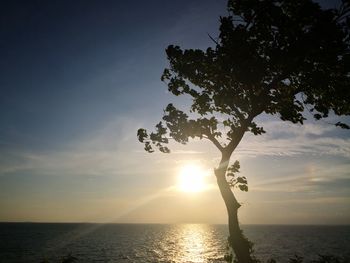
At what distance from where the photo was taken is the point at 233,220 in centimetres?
1858

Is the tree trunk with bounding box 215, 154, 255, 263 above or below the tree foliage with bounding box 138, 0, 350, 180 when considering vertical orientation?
below

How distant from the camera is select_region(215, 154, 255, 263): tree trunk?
1777 centimetres

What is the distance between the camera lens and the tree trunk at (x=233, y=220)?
17766mm

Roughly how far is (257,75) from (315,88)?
345 cm

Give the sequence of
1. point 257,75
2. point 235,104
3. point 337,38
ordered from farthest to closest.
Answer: point 235,104
point 257,75
point 337,38

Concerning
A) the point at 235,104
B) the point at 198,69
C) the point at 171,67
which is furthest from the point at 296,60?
the point at 171,67

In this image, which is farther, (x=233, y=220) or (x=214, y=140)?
(x=214, y=140)

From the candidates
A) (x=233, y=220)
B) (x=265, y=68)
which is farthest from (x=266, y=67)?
(x=233, y=220)

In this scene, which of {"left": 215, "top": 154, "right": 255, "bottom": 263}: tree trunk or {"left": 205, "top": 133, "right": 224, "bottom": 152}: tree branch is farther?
{"left": 205, "top": 133, "right": 224, "bottom": 152}: tree branch

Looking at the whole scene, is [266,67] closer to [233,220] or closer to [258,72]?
[258,72]

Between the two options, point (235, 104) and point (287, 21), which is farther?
point (235, 104)

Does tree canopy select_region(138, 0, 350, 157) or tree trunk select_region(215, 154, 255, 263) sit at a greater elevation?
tree canopy select_region(138, 0, 350, 157)

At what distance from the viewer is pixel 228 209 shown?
749 inches

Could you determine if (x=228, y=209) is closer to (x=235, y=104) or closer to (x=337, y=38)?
(x=235, y=104)
